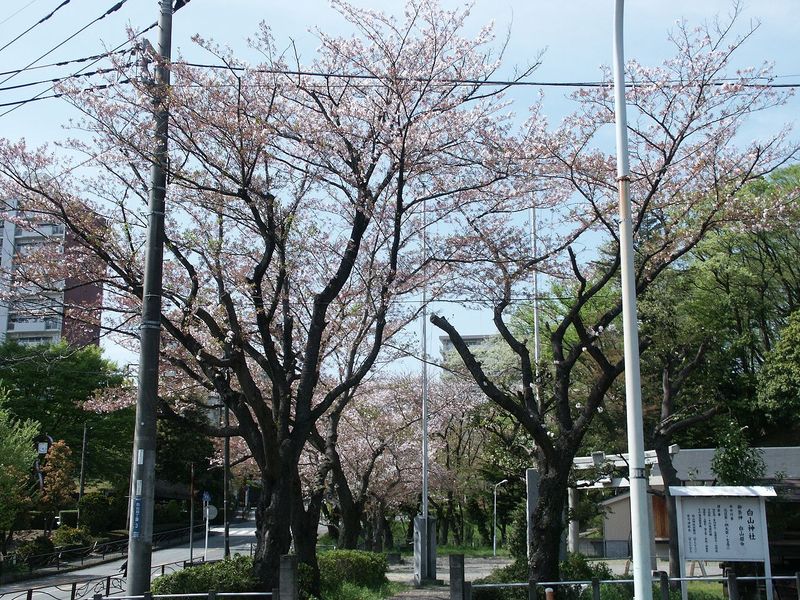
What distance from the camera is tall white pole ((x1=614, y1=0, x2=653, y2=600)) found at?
293 inches

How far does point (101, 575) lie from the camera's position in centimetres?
3128

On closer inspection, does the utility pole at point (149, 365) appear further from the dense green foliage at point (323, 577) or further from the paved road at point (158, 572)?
the paved road at point (158, 572)

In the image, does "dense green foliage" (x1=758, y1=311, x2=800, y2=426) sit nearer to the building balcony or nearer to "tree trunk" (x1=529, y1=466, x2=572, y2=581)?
"tree trunk" (x1=529, y1=466, x2=572, y2=581)

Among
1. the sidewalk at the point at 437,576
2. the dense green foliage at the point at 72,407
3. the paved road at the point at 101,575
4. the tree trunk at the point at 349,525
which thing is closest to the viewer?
the sidewalk at the point at 437,576

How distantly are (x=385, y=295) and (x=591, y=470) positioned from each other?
30.5 ft

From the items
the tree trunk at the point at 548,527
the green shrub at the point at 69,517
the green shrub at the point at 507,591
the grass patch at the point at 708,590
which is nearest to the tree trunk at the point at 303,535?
the green shrub at the point at 507,591

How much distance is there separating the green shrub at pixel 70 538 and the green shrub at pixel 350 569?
2312 cm

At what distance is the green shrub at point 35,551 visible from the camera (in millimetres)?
33000

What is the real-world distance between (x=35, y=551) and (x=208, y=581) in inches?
1026

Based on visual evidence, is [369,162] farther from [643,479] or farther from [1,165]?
[643,479]

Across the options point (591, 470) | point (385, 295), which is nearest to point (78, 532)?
point (591, 470)

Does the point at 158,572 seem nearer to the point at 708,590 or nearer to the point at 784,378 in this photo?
the point at 708,590

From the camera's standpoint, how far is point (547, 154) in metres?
13.8

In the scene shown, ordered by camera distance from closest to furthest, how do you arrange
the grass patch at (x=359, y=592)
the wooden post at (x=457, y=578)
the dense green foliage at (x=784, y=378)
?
the wooden post at (x=457, y=578)
the grass patch at (x=359, y=592)
the dense green foliage at (x=784, y=378)
